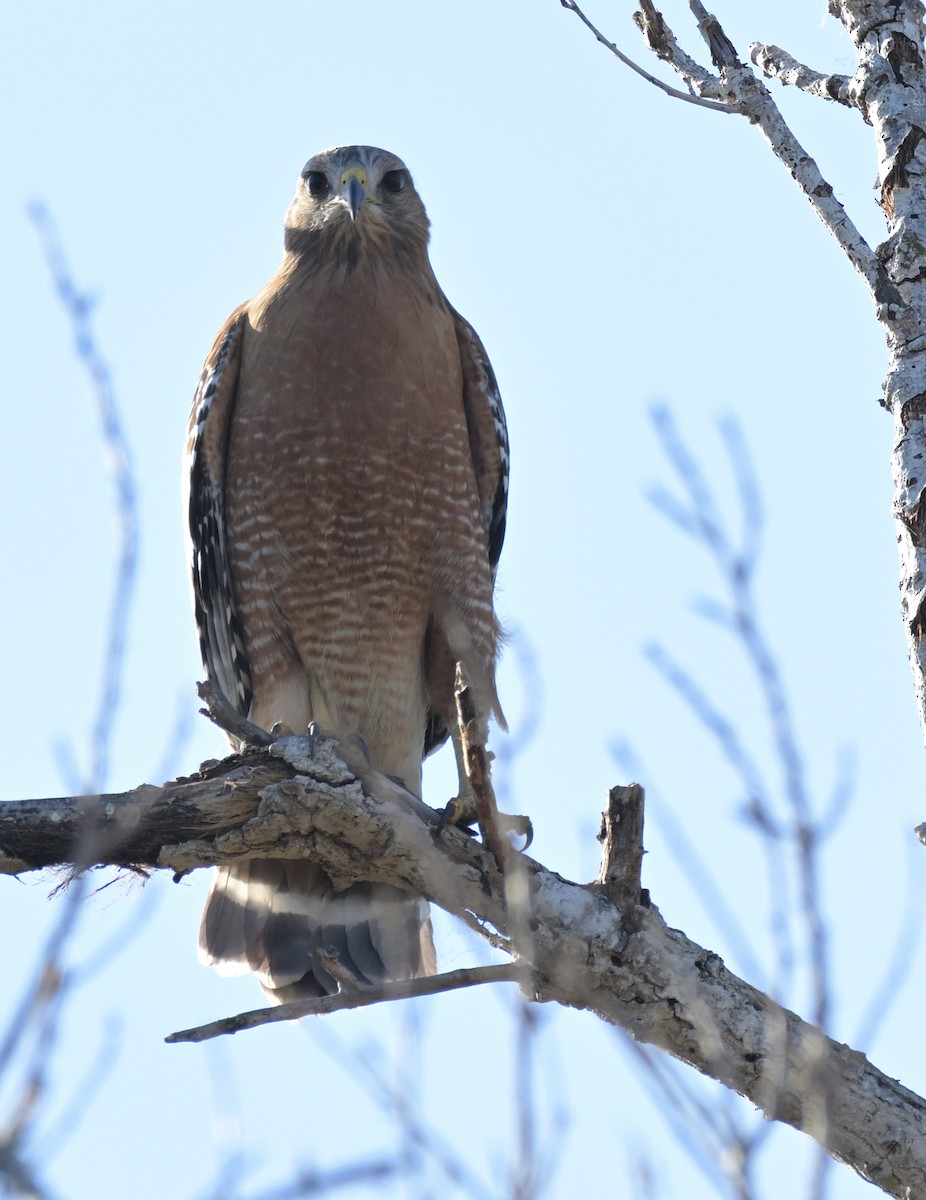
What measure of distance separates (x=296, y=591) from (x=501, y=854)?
2340 millimetres

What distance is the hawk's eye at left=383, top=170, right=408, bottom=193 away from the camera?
24.6ft

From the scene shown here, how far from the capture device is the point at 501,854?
4.39m

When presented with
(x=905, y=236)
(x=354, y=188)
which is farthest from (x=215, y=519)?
(x=905, y=236)

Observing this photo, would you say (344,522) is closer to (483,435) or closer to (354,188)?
(483,435)

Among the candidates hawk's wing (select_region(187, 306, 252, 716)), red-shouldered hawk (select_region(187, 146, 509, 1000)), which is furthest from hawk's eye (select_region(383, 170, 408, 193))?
hawk's wing (select_region(187, 306, 252, 716))

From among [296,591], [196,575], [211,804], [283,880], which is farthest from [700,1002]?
[196,575]

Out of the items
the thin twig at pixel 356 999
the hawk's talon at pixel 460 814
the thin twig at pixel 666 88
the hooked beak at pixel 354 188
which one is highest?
the hooked beak at pixel 354 188

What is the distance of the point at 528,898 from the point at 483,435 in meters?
2.78

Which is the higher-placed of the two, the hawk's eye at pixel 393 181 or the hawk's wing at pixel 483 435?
the hawk's eye at pixel 393 181

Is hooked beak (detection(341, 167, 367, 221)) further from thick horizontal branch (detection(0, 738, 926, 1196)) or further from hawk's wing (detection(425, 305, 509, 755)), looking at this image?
thick horizontal branch (detection(0, 738, 926, 1196))

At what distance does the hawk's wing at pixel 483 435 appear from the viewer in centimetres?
689

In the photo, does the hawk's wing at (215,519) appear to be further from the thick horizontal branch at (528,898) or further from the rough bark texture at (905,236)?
the rough bark texture at (905,236)

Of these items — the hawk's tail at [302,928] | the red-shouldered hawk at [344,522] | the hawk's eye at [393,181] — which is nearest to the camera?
the hawk's tail at [302,928]

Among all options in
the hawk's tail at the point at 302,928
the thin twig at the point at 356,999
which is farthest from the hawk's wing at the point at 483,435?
the thin twig at the point at 356,999
